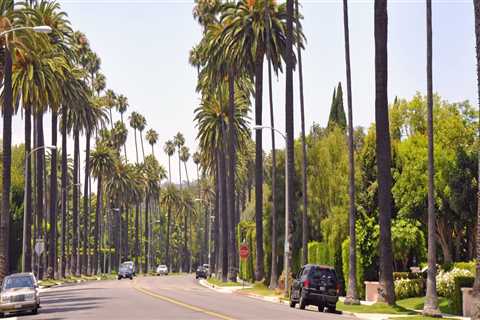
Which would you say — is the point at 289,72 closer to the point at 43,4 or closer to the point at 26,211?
the point at 26,211

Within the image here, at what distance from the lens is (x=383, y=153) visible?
36938 millimetres

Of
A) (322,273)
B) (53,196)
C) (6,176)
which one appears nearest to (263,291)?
(6,176)

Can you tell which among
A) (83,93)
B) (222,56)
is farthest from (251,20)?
(83,93)

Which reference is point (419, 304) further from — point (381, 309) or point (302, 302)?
point (302, 302)

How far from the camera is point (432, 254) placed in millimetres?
32344

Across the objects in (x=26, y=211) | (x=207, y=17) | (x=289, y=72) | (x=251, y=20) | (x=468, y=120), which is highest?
(x=207, y=17)

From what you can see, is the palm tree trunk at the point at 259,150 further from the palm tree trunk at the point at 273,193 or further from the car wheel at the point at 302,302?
the car wheel at the point at 302,302

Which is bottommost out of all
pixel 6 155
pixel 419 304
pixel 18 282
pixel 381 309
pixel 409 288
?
pixel 419 304

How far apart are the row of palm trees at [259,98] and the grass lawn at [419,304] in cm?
226

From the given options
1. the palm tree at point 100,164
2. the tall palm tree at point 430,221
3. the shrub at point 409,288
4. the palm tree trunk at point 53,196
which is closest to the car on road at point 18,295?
the tall palm tree at point 430,221

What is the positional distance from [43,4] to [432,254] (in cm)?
5234

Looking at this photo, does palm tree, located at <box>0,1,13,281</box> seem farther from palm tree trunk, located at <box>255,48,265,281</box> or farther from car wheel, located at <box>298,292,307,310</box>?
palm tree trunk, located at <box>255,48,265,281</box>

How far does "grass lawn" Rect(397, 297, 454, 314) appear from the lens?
35.7m

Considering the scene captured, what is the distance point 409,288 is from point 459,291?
9.72 m
